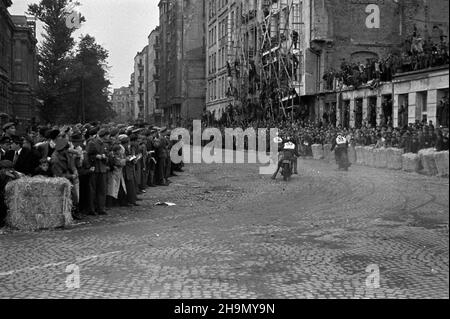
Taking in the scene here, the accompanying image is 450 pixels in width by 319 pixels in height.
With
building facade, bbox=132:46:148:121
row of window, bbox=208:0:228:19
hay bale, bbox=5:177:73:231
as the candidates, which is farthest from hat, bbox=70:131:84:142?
building facade, bbox=132:46:148:121

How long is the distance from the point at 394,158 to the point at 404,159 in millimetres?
743

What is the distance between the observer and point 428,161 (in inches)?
166

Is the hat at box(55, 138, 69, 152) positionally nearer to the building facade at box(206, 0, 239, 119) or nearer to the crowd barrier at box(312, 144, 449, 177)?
the crowd barrier at box(312, 144, 449, 177)

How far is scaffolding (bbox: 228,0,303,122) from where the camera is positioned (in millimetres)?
37659

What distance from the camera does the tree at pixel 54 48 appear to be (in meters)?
10.4

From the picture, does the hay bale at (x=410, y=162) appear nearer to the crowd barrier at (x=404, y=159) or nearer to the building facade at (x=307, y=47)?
the crowd barrier at (x=404, y=159)

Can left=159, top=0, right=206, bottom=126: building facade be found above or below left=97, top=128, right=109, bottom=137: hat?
above

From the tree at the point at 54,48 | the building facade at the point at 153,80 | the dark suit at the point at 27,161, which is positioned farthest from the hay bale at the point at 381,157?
the building facade at the point at 153,80

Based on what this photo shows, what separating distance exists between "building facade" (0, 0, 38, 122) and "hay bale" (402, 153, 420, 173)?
1305 inches

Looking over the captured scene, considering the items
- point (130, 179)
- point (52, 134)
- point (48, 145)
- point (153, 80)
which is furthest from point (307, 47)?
point (153, 80)

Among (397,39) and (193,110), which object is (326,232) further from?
(193,110)

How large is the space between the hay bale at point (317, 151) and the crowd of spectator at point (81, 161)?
14.7 meters

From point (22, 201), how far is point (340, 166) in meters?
7.54

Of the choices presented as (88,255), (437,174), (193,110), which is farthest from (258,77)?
(437,174)
